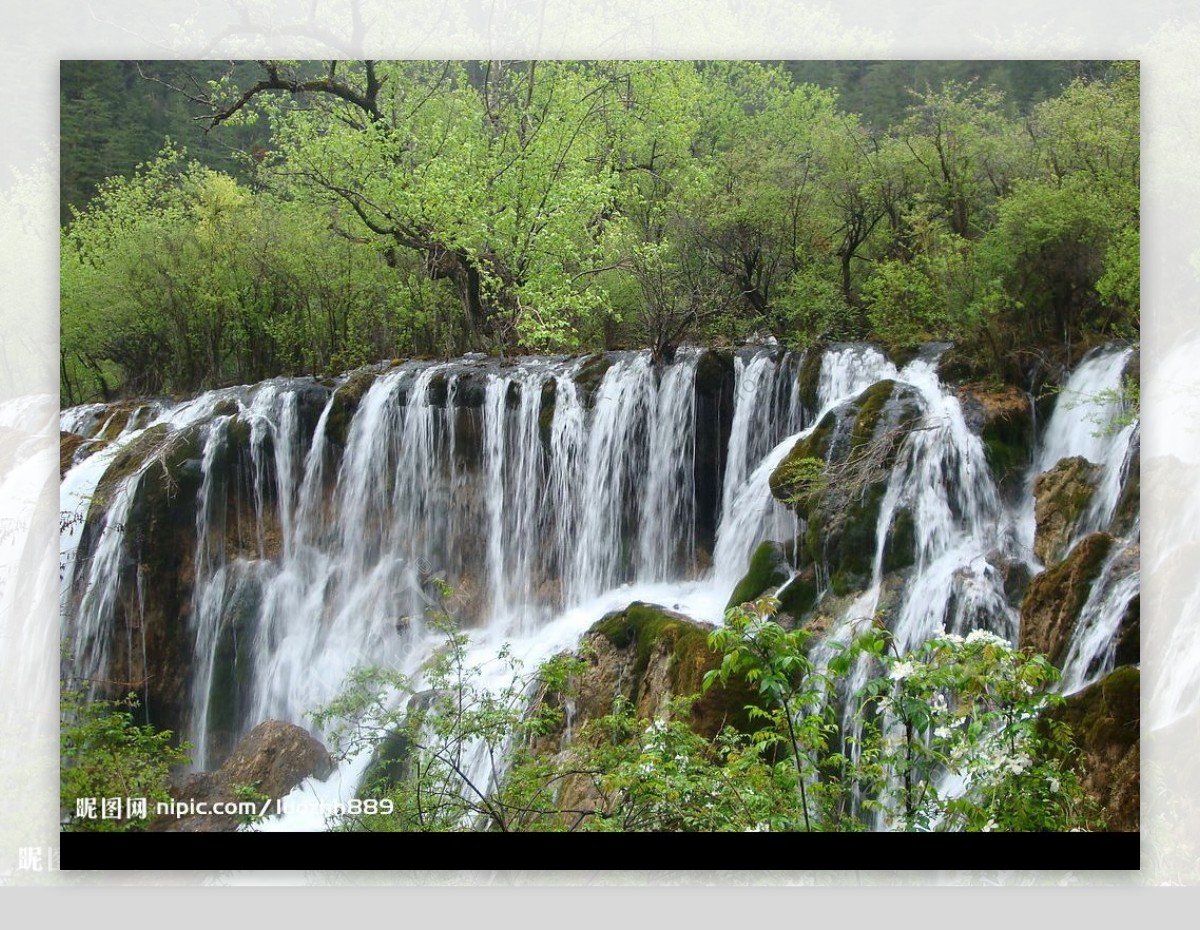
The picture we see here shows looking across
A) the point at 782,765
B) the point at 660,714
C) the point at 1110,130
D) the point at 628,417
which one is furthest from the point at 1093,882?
the point at 1110,130

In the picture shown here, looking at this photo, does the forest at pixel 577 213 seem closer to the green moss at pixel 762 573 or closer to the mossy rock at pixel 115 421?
the mossy rock at pixel 115 421

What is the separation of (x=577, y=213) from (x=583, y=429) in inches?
40.3

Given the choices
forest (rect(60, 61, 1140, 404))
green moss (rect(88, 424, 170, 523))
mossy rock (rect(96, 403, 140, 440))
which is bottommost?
green moss (rect(88, 424, 170, 523))

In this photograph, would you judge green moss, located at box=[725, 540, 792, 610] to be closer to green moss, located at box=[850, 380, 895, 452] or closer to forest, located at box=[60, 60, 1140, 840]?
forest, located at box=[60, 60, 1140, 840]

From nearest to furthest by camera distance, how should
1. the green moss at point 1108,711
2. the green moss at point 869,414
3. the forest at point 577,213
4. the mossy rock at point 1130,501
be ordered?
the green moss at point 1108,711, the mossy rock at point 1130,501, the forest at point 577,213, the green moss at point 869,414

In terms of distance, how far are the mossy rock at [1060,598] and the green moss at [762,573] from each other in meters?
1.04

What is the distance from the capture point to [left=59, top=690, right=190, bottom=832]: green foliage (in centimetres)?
520

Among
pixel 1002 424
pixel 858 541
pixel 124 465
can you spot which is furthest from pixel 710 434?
pixel 124 465

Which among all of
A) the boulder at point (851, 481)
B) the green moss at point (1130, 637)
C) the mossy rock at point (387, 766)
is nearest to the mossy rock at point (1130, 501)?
the green moss at point (1130, 637)

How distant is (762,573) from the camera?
5344mm

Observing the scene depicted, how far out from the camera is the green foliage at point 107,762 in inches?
205

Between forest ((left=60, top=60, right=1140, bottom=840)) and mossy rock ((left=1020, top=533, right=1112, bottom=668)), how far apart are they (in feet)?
0.06

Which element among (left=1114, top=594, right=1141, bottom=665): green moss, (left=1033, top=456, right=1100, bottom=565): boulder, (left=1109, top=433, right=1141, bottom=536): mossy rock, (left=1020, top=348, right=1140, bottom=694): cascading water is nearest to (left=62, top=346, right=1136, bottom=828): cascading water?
(left=1033, top=456, right=1100, bottom=565): boulder

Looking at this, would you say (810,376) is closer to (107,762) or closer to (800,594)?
(800,594)
